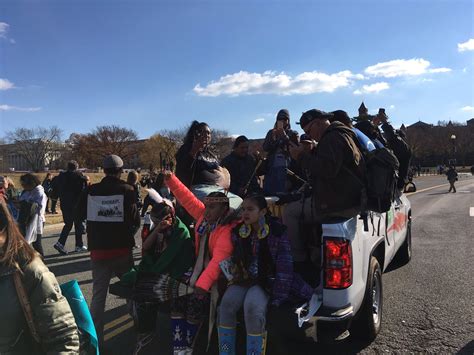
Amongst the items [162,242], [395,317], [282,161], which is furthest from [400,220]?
[162,242]

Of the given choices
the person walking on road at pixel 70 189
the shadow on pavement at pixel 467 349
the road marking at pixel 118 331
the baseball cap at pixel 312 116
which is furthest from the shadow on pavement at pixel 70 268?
the shadow on pavement at pixel 467 349

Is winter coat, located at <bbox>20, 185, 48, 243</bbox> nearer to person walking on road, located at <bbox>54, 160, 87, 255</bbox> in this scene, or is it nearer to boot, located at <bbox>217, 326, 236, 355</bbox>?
person walking on road, located at <bbox>54, 160, 87, 255</bbox>

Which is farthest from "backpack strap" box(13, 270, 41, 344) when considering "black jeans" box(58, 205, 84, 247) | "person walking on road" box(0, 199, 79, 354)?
"black jeans" box(58, 205, 84, 247)

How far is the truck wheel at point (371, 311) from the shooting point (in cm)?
365

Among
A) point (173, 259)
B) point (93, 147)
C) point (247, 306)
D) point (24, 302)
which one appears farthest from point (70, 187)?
point (93, 147)

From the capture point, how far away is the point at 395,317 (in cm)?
469

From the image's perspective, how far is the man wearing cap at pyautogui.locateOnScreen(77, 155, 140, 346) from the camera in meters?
3.86

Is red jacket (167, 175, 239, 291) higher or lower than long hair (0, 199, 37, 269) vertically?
lower

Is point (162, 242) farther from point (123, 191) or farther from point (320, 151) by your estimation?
point (320, 151)

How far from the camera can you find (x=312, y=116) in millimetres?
3920

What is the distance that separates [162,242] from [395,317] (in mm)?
2818

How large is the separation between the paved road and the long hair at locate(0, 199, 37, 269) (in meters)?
2.23

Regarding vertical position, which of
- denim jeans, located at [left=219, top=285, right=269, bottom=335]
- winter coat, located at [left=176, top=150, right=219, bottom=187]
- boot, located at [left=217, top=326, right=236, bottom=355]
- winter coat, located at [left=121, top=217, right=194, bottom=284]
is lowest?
boot, located at [left=217, top=326, right=236, bottom=355]

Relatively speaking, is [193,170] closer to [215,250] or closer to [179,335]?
[215,250]
